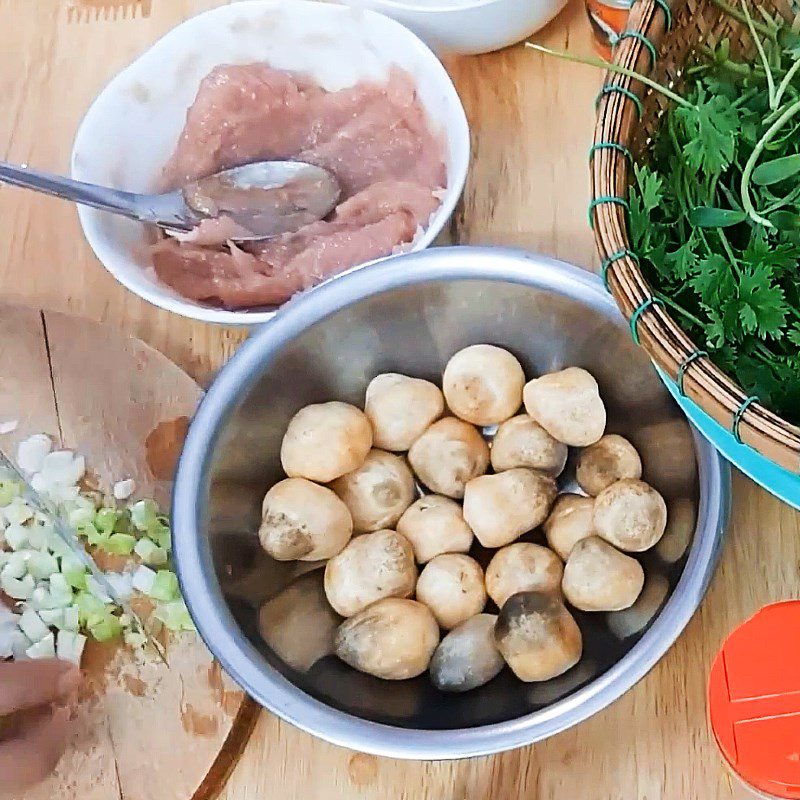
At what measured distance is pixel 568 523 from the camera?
68cm

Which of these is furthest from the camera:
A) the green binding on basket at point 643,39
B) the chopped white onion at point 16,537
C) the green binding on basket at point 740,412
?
the chopped white onion at point 16,537

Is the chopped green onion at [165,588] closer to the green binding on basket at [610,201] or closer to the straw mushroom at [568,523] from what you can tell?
the straw mushroom at [568,523]

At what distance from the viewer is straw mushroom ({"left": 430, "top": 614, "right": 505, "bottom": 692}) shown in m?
0.64

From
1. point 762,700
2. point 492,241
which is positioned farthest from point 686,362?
point 492,241

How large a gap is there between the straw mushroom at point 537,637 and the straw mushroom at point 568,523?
0.06m

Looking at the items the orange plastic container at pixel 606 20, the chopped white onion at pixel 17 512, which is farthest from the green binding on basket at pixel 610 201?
the chopped white onion at pixel 17 512

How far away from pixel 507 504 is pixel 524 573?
0.05m

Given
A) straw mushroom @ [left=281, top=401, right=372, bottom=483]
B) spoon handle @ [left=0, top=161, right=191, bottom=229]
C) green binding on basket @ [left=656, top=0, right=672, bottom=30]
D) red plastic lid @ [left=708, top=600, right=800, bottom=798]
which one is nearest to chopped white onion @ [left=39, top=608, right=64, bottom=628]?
straw mushroom @ [left=281, top=401, right=372, bottom=483]

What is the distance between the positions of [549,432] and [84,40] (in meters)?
0.65

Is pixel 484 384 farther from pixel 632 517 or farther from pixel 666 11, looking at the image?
pixel 666 11

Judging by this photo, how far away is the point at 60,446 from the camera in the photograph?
2.71 ft

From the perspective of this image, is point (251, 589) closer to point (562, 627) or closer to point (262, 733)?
point (262, 733)

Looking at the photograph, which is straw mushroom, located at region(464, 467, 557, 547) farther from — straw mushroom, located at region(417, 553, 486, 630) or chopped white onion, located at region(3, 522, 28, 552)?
chopped white onion, located at region(3, 522, 28, 552)

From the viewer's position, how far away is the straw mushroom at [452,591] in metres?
0.67
